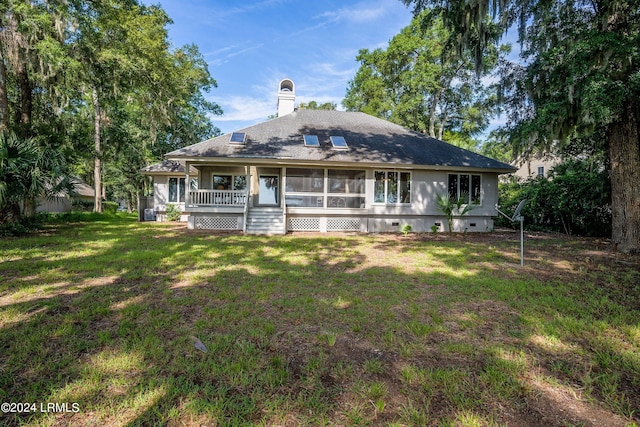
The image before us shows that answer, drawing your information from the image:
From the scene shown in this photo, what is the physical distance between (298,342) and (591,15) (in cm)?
1156

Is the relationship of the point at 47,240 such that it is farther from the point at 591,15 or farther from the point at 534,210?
the point at 534,210

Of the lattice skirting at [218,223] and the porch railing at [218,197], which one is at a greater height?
the porch railing at [218,197]

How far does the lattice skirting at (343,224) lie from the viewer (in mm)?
12852

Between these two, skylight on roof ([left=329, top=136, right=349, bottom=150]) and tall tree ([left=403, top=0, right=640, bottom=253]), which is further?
skylight on roof ([left=329, top=136, right=349, bottom=150])

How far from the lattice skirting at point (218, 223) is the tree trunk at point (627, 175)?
12.6 metres

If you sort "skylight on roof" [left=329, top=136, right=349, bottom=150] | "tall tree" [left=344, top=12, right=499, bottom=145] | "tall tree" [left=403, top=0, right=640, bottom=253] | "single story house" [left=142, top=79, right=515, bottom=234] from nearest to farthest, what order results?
"tall tree" [left=403, top=0, right=640, bottom=253]
"single story house" [left=142, top=79, right=515, bottom=234]
"skylight on roof" [left=329, top=136, right=349, bottom=150]
"tall tree" [left=344, top=12, right=499, bottom=145]

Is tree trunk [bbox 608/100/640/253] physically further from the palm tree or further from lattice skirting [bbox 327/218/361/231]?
the palm tree

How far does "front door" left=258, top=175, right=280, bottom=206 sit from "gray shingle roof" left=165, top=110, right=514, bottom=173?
6.29 feet

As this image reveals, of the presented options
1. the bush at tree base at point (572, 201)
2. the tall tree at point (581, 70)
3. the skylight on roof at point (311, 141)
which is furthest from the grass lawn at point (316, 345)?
the skylight on roof at point (311, 141)

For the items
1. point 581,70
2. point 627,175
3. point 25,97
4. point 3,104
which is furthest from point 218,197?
point 627,175

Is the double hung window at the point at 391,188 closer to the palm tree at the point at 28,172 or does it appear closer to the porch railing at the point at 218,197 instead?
the porch railing at the point at 218,197

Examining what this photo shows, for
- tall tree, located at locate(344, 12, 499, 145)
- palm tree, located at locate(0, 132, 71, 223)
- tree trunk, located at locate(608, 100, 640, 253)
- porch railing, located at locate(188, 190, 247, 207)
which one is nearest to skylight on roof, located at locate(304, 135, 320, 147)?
porch railing, located at locate(188, 190, 247, 207)

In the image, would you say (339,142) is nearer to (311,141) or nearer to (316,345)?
(311,141)

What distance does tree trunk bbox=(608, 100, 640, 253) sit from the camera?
25.0 ft
